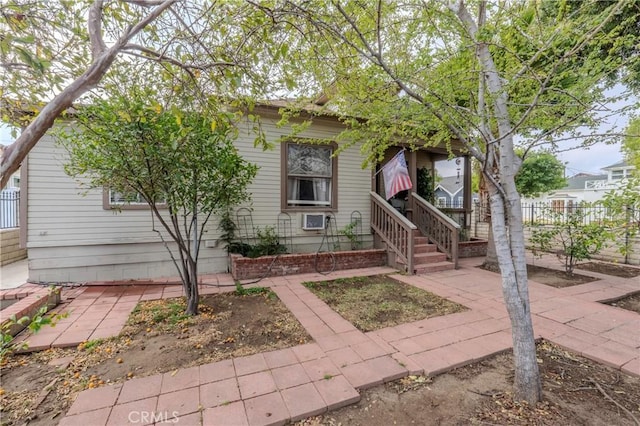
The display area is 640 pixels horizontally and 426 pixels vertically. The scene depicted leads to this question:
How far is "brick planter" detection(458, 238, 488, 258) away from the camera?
7714 mm

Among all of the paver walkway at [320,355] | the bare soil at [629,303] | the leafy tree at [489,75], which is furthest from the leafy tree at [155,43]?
the bare soil at [629,303]

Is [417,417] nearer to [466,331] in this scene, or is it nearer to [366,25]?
[466,331]

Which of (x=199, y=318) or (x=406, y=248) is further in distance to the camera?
(x=406, y=248)

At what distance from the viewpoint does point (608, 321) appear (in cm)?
346

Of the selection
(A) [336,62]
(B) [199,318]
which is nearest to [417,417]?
(B) [199,318]

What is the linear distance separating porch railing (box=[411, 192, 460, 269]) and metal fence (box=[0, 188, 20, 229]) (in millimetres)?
10227

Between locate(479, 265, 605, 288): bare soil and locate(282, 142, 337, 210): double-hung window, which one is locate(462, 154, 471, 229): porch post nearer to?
locate(479, 265, 605, 288): bare soil

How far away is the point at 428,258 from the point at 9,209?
412 inches

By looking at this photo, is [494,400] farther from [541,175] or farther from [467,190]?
[541,175]

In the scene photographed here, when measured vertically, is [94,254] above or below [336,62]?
below

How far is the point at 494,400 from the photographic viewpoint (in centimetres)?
206

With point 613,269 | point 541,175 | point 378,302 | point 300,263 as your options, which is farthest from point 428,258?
point 541,175

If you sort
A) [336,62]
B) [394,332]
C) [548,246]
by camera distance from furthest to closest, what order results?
[548,246] < [394,332] < [336,62]

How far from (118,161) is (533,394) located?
424cm
